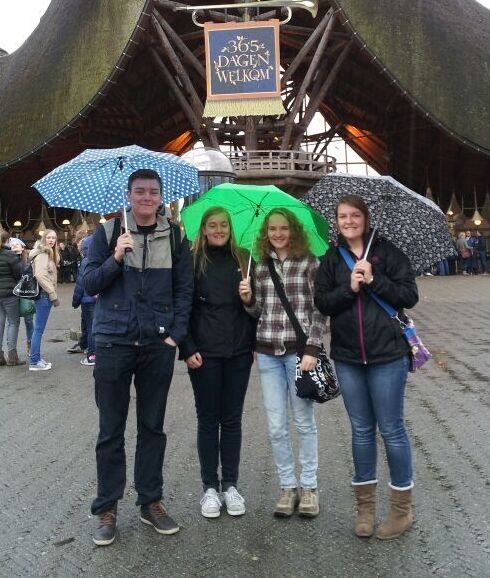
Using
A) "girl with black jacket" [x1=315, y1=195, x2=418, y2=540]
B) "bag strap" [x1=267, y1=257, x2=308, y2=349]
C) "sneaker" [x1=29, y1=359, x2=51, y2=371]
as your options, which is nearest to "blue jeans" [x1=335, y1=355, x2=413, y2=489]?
"girl with black jacket" [x1=315, y1=195, x2=418, y2=540]

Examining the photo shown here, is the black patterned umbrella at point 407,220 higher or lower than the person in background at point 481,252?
higher

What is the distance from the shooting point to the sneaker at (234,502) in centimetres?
342

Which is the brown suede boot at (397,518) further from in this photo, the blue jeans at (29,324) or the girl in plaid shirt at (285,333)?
the blue jeans at (29,324)

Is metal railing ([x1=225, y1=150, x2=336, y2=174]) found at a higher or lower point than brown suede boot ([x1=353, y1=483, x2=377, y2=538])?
higher

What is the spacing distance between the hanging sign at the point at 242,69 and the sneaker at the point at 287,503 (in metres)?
17.1

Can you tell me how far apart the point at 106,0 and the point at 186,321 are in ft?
66.7

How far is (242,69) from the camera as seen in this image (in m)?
19.4

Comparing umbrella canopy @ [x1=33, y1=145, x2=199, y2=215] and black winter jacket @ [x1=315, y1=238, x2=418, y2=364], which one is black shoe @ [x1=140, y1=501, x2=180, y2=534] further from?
umbrella canopy @ [x1=33, y1=145, x2=199, y2=215]

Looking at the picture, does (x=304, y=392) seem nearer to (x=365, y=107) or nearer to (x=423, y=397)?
(x=423, y=397)

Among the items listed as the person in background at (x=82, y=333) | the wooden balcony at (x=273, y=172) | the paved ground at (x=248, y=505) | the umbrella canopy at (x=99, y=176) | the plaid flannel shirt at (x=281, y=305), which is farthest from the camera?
the wooden balcony at (x=273, y=172)

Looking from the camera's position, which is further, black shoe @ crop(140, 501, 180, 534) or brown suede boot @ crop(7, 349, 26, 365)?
brown suede boot @ crop(7, 349, 26, 365)

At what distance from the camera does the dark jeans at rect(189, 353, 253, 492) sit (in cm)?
348

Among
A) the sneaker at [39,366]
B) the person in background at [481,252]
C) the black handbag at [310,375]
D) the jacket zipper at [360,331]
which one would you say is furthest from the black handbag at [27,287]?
the person in background at [481,252]

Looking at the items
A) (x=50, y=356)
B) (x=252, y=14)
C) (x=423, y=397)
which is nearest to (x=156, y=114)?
(x=252, y=14)
